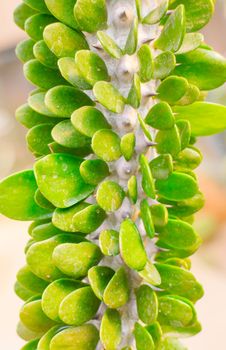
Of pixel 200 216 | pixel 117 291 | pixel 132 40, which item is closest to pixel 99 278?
pixel 117 291

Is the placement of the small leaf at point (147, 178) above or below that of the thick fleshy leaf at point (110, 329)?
above

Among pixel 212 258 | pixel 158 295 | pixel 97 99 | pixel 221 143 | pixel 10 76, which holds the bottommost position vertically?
pixel 212 258

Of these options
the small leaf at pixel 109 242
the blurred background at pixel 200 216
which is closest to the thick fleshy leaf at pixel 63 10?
the small leaf at pixel 109 242

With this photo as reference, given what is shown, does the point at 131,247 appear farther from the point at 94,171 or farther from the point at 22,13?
the point at 22,13

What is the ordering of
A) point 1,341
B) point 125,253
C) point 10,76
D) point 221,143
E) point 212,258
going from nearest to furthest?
point 125,253 < point 1,341 < point 212,258 < point 221,143 < point 10,76

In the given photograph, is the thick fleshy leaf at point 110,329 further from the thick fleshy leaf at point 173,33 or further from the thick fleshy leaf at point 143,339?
the thick fleshy leaf at point 173,33

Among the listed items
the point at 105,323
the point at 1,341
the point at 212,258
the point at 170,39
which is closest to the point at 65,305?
the point at 105,323

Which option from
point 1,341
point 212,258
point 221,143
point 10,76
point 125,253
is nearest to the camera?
point 125,253

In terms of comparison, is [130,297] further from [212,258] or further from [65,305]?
[212,258]
